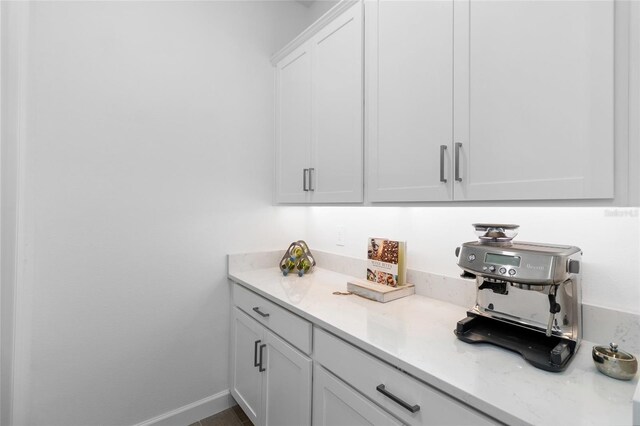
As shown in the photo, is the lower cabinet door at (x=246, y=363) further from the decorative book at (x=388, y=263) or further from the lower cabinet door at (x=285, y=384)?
the decorative book at (x=388, y=263)

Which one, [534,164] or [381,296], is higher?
[534,164]

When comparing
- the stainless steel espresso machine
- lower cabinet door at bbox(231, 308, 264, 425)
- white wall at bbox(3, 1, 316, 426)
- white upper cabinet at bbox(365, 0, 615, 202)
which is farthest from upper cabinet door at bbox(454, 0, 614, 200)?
white wall at bbox(3, 1, 316, 426)

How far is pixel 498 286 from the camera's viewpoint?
1.01 m

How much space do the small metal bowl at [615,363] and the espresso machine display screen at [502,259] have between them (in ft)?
1.04

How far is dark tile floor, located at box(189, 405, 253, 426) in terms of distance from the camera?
1918 millimetres

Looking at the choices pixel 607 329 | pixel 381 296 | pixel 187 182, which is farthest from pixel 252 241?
pixel 607 329

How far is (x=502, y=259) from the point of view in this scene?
3.09 ft

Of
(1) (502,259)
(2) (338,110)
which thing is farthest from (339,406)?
(2) (338,110)

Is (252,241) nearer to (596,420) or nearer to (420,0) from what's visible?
(420,0)

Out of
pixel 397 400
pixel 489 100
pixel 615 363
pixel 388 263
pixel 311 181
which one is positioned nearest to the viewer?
pixel 615 363

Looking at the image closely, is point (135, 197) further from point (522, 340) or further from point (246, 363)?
point (522, 340)

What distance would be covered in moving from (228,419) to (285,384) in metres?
0.79

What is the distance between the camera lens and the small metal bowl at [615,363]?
2.68 ft

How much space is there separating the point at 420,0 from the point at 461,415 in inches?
56.6
